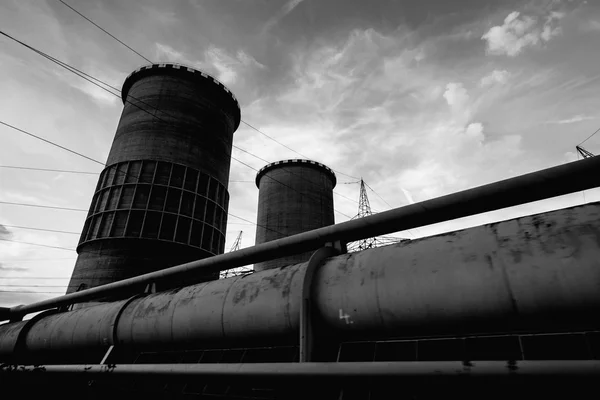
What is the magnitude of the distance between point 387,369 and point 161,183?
14108 millimetres

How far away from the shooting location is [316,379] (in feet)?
10.1

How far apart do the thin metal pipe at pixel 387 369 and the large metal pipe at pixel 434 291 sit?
0.58 metres

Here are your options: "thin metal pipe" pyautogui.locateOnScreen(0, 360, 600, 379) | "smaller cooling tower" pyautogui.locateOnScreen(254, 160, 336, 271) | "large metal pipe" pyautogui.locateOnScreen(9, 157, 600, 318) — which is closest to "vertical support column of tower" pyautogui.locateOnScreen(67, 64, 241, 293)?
"smaller cooling tower" pyautogui.locateOnScreen(254, 160, 336, 271)

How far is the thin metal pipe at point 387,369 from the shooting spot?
2.26 meters

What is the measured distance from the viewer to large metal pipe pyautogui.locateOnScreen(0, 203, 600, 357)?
2729 millimetres

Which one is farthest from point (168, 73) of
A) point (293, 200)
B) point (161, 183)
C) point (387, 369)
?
point (387, 369)

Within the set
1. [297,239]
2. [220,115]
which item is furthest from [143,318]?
[220,115]

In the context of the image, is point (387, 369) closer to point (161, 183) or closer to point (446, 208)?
point (446, 208)

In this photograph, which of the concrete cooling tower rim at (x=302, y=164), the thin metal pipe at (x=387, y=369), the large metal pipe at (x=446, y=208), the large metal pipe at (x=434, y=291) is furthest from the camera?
the concrete cooling tower rim at (x=302, y=164)

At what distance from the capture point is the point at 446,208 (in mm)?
4109

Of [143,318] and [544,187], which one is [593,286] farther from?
[143,318]

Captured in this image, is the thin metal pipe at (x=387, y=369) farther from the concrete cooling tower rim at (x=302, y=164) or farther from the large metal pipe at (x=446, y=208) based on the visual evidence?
the concrete cooling tower rim at (x=302, y=164)

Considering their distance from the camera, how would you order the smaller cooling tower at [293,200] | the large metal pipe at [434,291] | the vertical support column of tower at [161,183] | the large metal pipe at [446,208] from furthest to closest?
the smaller cooling tower at [293,200] → the vertical support column of tower at [161,183] → the large metal pipe at [446,208] → the large metal pipe at [434,291]

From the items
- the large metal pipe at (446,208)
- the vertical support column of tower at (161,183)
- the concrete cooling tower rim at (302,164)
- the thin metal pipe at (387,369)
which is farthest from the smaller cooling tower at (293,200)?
the thin metal pipe at (387,369)
